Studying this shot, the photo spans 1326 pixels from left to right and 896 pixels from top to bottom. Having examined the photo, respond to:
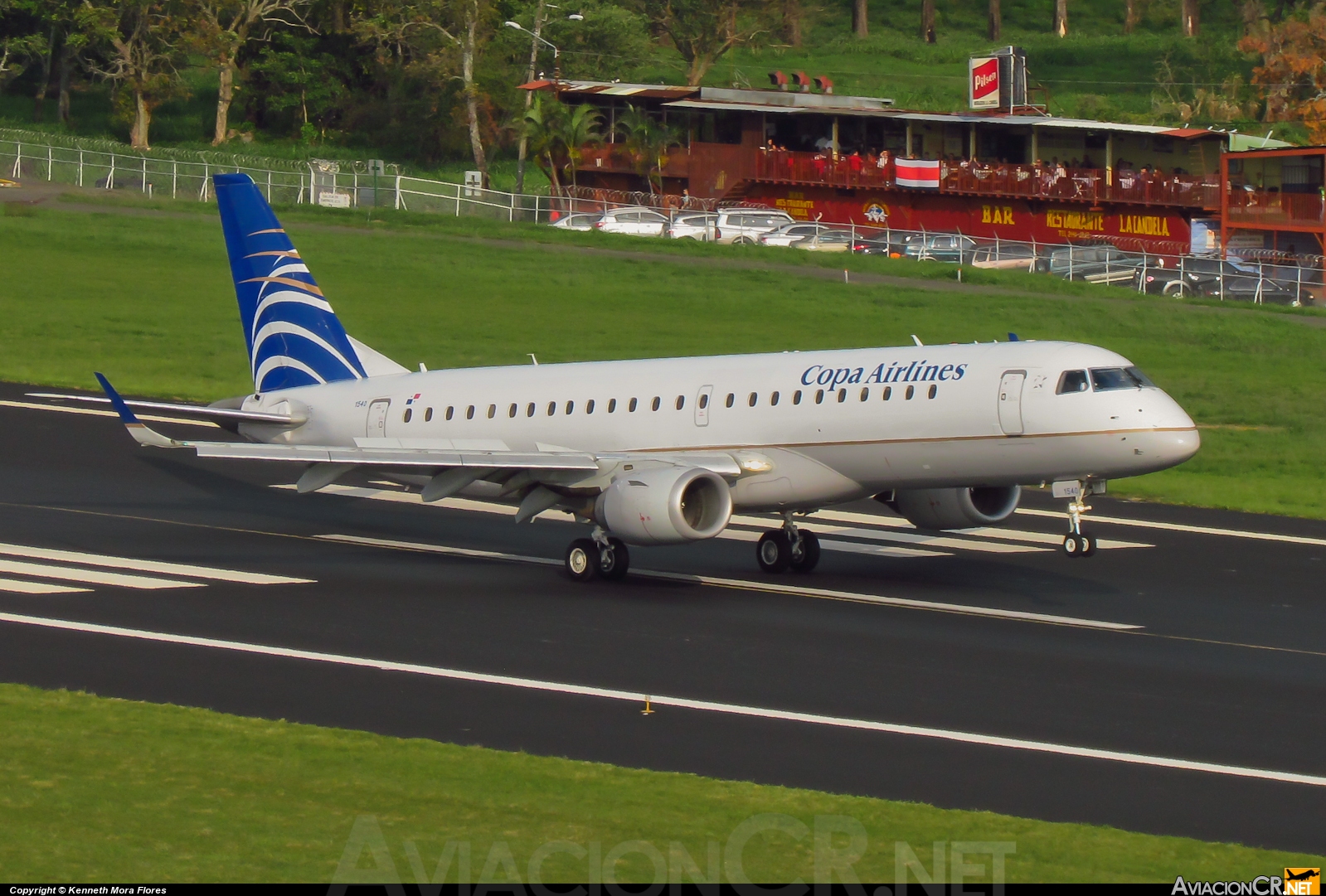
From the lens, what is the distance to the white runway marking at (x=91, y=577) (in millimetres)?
26656

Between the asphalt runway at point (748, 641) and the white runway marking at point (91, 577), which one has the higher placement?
the asphalt runway at point (748, 641)

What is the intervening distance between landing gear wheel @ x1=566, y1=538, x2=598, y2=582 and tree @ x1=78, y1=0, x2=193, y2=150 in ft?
274

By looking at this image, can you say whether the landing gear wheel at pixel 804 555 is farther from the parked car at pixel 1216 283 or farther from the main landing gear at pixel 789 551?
the parked car at pixel 1216 283

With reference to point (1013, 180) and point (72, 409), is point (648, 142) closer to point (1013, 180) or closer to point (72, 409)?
point (1013, 180)

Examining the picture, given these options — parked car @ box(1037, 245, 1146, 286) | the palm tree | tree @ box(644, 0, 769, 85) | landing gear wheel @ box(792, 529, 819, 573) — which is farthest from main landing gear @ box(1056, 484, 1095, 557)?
tree @ box(644, 0, 769, 85)

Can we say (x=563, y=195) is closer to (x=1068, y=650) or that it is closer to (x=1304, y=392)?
(x=1304, y=392)

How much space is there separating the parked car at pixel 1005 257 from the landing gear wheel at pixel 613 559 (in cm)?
4676

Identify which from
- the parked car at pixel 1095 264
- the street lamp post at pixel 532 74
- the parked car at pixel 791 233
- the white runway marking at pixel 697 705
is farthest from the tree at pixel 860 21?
the white runway marking at pixel 697 705

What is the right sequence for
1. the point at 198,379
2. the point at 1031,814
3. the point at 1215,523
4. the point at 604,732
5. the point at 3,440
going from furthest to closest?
the point at 198,379
the point at 3,440
the point at 1215,523
the point at 604,732
the point at 1031,814

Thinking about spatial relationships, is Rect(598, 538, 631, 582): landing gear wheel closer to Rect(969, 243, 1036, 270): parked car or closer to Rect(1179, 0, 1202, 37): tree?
Rect(969, 243, 1036, 270): parked car

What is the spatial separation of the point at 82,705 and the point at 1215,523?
23.1 metres

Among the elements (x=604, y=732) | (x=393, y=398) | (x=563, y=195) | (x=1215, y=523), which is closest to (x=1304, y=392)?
(x=1215, y=523)

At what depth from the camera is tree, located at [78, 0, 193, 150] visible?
105562 mm

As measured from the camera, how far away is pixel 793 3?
13575cm
